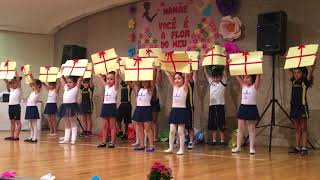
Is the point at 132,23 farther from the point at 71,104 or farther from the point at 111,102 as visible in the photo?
the point at 111,102

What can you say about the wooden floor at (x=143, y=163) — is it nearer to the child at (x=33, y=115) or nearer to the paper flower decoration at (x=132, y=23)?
the child at (x=33, y=115)

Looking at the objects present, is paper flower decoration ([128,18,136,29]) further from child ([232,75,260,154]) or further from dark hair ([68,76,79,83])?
child ([232,75,260,154])

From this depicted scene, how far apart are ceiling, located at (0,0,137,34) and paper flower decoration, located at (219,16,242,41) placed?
261cm

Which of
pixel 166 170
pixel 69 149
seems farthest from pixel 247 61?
pixel 166 170

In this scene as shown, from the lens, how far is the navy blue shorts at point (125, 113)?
348 inches

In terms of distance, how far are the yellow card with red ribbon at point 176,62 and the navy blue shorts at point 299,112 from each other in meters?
1.76

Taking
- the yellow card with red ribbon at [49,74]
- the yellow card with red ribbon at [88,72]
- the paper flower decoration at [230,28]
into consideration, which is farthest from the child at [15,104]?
the paper flower decoration at [230,28]

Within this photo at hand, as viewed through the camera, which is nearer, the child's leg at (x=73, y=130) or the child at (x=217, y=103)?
the child's leg at (x=73, y=130)

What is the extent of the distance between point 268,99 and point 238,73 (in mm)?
1507

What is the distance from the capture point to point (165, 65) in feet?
20.5

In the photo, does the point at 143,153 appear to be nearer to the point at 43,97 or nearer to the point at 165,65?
the point at 165,65

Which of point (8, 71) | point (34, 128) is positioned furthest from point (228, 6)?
point (8, 71)

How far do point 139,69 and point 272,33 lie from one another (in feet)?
7.58

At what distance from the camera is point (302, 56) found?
6.26 m
